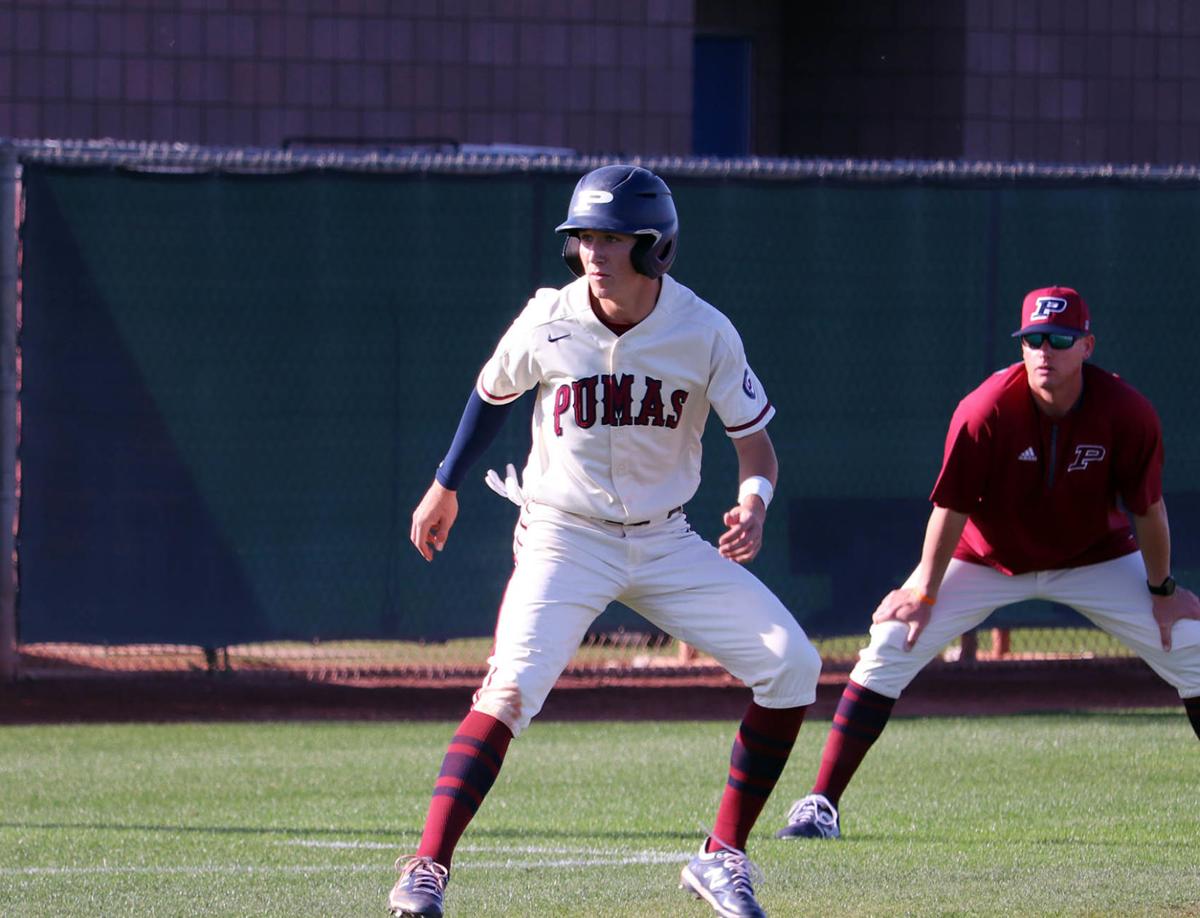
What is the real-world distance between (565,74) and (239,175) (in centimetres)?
433

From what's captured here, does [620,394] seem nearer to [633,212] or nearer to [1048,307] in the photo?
[633,212]

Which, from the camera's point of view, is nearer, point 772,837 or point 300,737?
point 772,837

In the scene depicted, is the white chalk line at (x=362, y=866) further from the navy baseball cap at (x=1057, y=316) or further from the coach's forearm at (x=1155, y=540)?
the navy baseball cap at (x=1057, y=316)

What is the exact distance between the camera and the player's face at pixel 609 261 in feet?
17.4

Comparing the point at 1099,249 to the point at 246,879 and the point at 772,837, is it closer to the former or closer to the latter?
the point at 772,837

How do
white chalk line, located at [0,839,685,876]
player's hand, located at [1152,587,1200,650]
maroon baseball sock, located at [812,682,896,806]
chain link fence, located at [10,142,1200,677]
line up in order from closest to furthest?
white chalk line, located at [0,839,685,876] < player's hand, located at [1152,587,1200,650] < maroon baseball sock, located at [812,682,896,806] < chain link fence, located at [10,142,1200,677]

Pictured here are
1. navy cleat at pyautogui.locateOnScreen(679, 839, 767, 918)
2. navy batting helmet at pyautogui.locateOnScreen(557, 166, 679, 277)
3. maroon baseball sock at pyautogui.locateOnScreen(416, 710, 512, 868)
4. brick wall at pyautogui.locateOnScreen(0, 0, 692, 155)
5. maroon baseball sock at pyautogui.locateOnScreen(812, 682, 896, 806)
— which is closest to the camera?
maroon baseball sock at pyautogui.locateOnScreen(416, 710, 512, 868)

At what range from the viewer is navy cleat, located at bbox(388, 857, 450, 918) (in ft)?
15.4

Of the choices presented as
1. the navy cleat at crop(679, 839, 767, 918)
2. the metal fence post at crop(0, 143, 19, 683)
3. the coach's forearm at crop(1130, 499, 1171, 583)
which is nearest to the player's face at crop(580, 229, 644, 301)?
the navy cleat at crop(679, 839, 767, 918)

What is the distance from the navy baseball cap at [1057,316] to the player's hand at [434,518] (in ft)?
7.18

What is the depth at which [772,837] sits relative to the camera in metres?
6.78

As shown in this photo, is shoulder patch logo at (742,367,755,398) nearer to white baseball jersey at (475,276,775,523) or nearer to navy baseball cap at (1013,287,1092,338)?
white baseball jersey at (475,276,775,523)

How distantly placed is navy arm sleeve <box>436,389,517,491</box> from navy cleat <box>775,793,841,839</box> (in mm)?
1981

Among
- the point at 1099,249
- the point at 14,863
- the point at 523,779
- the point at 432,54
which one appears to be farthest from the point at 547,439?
the point at 432,54
